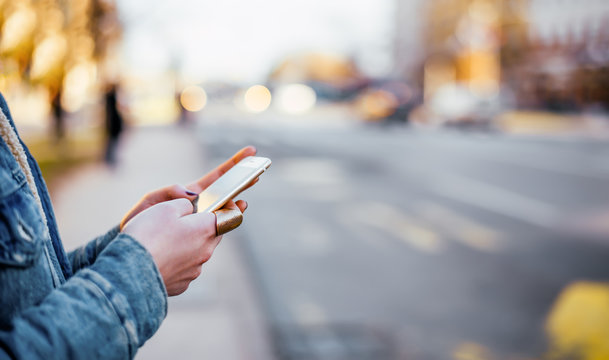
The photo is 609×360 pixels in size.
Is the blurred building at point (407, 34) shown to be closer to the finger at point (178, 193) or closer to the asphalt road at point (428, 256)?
the asphalt road at point (428, 256)

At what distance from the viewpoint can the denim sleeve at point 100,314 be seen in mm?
982

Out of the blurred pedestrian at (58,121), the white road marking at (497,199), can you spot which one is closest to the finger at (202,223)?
the white road marking at (497,199)

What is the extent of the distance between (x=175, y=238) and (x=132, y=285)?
0.11 meters

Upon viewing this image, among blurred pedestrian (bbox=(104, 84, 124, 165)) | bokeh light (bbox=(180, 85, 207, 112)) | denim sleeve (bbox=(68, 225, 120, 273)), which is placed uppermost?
denim sleeve (bbox=(68, 225, 120, 273))

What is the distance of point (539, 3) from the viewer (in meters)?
47.7

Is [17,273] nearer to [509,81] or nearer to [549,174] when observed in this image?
[549,174]

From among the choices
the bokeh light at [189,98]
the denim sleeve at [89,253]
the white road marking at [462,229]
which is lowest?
the bokeh light at [189,98]

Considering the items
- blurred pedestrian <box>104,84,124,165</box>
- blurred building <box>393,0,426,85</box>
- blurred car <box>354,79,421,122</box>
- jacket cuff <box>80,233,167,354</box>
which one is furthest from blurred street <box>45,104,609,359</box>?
blurred building <box>393,0,426,85</box>

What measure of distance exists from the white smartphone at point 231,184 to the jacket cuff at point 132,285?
0.71 feet

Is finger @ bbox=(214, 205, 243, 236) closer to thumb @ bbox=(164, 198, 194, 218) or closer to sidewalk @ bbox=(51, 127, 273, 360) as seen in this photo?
thumb @ bbox=(164, 198, 194, 218)

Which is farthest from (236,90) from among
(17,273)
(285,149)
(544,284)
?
(17,273)

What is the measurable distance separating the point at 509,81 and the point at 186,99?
29586 millimetres

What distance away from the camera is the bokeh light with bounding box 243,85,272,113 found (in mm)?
48781

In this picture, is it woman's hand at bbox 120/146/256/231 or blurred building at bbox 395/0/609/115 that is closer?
woman's hand at bbox 120/146/256/231
